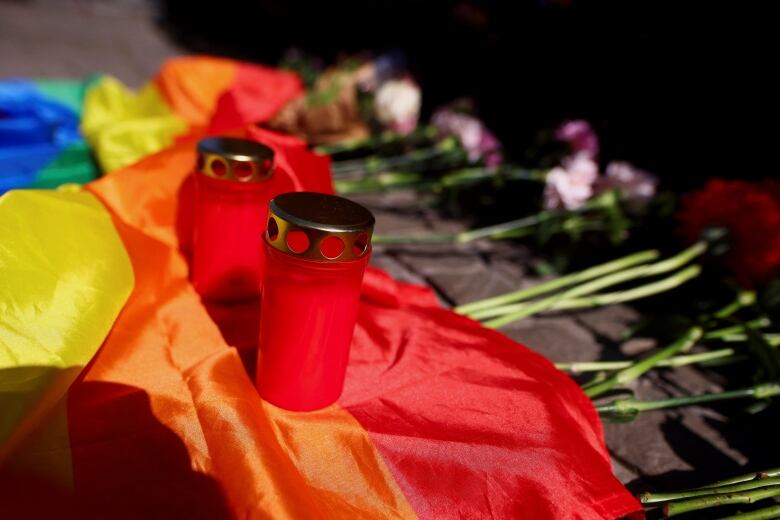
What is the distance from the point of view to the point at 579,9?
255cm

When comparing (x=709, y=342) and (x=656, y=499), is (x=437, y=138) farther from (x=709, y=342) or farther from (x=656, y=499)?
(x=656, y=499)

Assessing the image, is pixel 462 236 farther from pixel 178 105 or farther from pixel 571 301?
pixel 178 105

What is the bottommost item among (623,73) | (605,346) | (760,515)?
(605,346)

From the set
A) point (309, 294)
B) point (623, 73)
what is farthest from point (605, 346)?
point (623, 73)

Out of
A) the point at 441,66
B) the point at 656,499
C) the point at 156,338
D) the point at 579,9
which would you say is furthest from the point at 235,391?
the point at 441,66

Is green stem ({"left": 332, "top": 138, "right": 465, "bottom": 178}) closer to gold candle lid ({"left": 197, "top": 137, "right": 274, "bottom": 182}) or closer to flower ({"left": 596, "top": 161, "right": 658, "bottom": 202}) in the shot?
flower ({"left": 596, "top": 161, "right": 658, "bottom": 202})

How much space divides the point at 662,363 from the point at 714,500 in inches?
19.2

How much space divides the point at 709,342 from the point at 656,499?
848 millimetres

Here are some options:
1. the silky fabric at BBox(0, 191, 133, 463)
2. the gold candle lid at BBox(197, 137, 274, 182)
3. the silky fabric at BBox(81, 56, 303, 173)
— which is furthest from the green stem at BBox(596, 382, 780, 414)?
the silky fabric at BBox(81, 56, 303, 173)

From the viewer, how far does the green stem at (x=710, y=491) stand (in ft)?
2.74

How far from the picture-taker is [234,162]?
3.10 ft

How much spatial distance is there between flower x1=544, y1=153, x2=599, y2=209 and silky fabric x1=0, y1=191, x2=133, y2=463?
1.26m

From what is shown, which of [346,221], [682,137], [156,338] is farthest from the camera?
[682,137]

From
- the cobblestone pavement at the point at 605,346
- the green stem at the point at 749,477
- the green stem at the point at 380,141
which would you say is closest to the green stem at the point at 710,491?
the green stem at the point at 749,477
